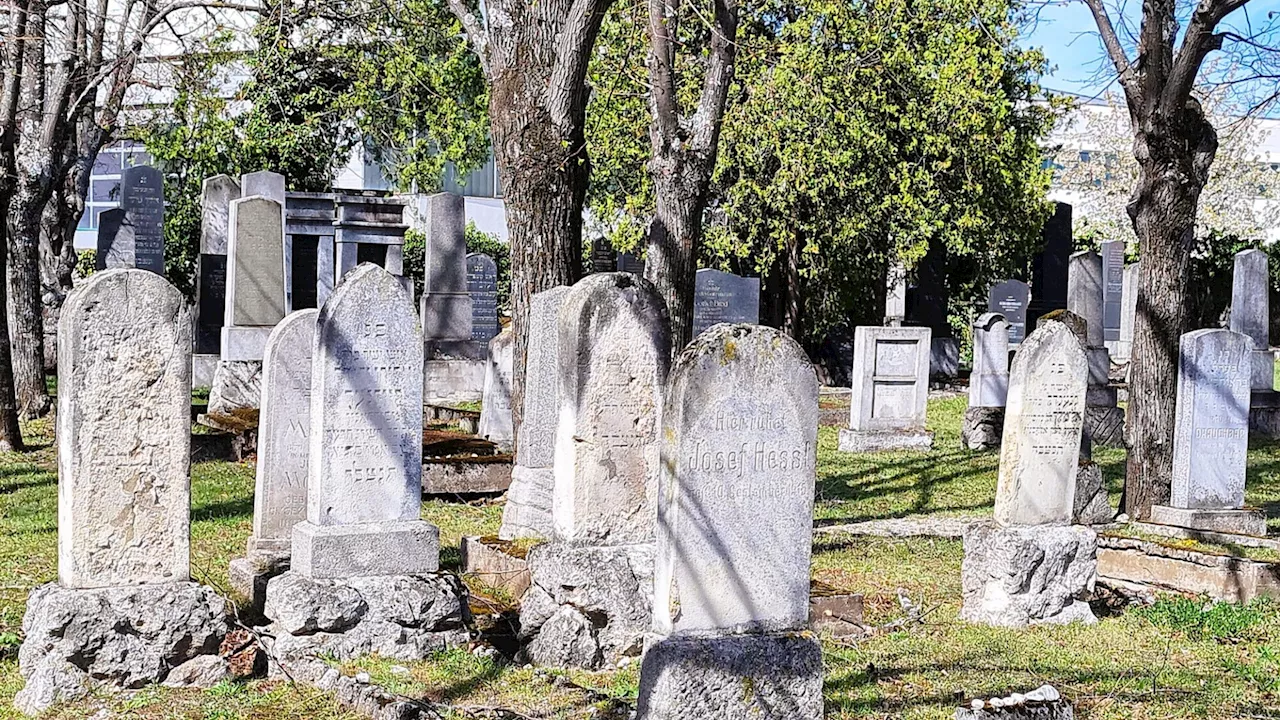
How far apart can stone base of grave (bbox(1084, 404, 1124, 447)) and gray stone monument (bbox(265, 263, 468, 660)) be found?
12270mm

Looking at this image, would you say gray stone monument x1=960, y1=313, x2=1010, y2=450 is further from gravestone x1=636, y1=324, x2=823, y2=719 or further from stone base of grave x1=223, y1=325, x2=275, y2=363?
gravestone x1=636, y1=324, x2=823, y2=719

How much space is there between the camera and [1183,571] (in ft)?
29.9

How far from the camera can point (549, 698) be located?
21.4 ft

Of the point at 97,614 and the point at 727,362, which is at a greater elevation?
the point at 727,362

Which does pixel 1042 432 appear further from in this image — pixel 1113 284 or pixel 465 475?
pixel 1113 284

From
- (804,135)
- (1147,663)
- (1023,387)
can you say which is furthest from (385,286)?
(804,135)

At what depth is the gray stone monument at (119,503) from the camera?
20.9 feet

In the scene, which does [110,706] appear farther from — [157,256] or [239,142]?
[239,142]

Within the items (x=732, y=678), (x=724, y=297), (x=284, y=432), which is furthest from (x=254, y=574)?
(x=724, y=297)

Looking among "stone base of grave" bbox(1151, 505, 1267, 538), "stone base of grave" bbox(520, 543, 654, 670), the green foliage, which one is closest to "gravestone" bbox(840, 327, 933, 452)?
the green foliage

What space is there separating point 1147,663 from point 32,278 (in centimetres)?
1361

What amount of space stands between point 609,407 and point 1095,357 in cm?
1355

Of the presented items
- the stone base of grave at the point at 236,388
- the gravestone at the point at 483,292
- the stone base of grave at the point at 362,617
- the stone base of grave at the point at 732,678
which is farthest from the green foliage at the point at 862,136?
the stone base of grave at the point at 732,678

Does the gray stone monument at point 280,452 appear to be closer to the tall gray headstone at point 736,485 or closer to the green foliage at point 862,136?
the tall gray headstone at point 736,485
